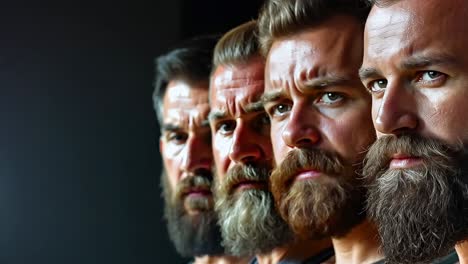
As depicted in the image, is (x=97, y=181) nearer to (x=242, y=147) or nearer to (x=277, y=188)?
(x=242, y=147)

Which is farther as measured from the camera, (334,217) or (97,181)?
(97,181)

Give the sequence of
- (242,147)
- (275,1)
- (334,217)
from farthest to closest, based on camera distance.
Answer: (242,147) < (275,1) < (334,217)

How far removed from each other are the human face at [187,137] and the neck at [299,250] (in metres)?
0.27

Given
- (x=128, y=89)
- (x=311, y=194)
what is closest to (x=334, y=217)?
(x=311, y=194)

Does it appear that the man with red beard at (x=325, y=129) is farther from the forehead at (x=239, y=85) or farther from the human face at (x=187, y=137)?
the human face at (x=187, y=137)

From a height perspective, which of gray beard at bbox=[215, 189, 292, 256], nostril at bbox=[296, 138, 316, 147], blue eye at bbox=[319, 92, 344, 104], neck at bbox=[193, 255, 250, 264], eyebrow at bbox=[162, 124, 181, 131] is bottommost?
neck at bbox=[193, 255, 250, 264]

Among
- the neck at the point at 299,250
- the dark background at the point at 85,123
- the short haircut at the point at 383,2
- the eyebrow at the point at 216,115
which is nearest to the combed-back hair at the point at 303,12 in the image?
the short haircut at the point at 383,2

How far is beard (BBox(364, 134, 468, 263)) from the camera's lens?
35.6 inches

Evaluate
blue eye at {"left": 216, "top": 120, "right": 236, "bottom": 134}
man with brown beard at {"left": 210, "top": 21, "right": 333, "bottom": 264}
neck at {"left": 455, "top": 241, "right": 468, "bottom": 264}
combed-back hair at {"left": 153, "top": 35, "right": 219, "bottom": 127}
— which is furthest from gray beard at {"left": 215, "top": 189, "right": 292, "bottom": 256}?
neck at {"left": 455, "top": 241, "right": 468, "bottom": 264}

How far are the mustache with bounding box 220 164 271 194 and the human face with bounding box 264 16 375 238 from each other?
17 cm

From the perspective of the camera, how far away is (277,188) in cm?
124

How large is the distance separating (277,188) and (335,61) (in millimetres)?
228

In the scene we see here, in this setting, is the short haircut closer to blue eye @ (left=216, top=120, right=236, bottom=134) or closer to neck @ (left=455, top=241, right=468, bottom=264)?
neck @ (left=455, top=241, right=468, bottom=264)

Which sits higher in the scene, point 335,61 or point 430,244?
point 335,61
